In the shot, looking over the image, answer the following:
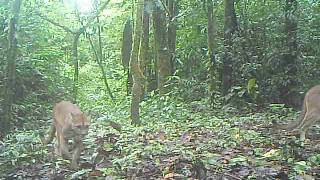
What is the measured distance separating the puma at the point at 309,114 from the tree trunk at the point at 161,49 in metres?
7.25

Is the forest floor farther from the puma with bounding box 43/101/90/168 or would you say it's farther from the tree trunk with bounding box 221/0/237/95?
the tree trunk with bounding box 221/0/237/95

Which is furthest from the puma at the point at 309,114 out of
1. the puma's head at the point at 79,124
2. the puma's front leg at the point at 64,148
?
the puma's front leg at the point at 64,148

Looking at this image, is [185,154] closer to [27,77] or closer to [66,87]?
[27,77]

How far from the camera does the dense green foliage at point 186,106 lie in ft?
20.1

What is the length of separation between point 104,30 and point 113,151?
19529mm

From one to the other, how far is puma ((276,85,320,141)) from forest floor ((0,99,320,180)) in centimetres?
22

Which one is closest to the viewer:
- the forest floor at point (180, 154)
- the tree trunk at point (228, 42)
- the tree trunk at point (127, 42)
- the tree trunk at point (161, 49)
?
the forest floor at point (180, 154)

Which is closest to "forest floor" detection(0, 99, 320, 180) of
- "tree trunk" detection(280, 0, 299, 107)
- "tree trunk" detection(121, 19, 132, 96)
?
"tree trunk" detection(280, 0, 299, 107)

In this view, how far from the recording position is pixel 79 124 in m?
7.03

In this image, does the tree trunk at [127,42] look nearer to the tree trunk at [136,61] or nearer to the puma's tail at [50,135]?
the tree trunk at [136,61]

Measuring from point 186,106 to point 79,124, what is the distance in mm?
7134

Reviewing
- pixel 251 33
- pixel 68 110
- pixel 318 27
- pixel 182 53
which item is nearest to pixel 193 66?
pixel 182 53

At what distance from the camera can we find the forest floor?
5.62 meters

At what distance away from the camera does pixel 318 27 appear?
14.3 m
